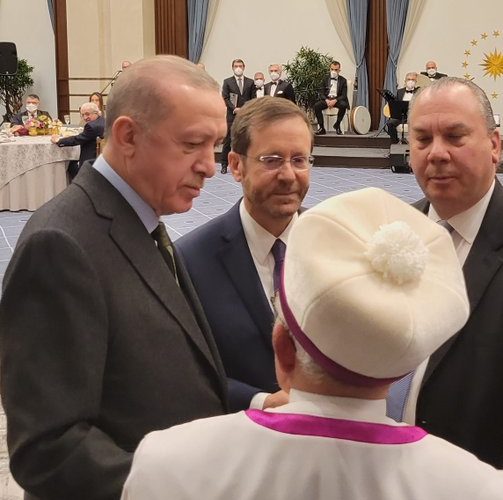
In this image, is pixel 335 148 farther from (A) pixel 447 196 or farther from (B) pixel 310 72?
(A) pixel 447 196

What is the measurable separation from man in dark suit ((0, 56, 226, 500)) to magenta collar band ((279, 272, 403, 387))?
0.46 metres

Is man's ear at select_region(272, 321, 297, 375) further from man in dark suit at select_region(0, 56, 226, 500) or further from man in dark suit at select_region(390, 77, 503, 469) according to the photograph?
man in dark suit at select_region(390, 77, 503, 469)

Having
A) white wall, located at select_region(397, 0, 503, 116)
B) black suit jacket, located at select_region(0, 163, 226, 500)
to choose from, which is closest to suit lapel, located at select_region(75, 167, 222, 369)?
black suit jacket, located at select_region(0, 163, 226, 500)

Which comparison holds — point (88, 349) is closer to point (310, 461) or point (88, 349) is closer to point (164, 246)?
point (164, 246)

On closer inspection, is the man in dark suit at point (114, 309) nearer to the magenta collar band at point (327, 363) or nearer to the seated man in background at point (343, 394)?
the seated man in background at point (343, 394)

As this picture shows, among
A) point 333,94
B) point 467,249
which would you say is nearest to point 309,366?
point 467,249

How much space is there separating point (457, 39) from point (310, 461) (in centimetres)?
1647

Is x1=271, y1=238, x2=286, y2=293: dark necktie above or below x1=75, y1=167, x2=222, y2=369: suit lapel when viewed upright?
below

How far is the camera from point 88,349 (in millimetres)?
1358

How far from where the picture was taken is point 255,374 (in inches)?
81.3

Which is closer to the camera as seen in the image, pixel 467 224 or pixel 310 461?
pixel 310 461

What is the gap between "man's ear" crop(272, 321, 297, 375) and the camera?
107 cm

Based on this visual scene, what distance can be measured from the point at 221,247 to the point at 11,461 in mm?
965

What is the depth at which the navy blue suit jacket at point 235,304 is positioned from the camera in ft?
6.79
